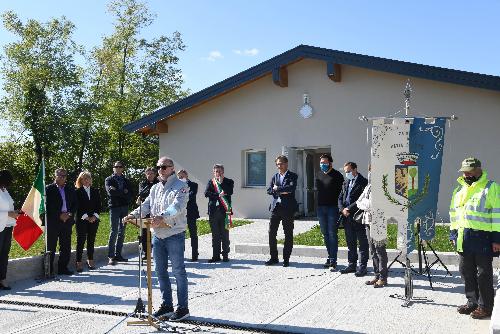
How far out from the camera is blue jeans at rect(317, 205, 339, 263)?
862 cm

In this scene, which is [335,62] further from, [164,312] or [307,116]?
[164,312]

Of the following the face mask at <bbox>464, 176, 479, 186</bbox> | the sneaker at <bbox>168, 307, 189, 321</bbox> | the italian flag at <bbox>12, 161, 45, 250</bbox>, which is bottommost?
the sneaker at <bbox>168, 307, 189, 321</bbox>

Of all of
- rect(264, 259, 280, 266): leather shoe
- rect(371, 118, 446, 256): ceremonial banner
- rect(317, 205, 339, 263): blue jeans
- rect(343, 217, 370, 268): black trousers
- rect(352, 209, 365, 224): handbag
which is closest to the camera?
rect(371, 118, 446, 256): ceremonial banner

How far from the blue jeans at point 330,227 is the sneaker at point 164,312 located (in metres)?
3.56

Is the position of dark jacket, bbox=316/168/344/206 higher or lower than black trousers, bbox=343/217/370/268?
higher

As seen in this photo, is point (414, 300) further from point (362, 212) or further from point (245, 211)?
point (245, 211)

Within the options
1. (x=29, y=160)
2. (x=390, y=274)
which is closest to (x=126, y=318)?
(x=390, y=274)

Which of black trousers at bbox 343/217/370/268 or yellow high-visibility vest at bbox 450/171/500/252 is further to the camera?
black trousers at bbox 343/217/370/268

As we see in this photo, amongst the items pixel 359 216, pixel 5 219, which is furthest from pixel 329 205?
pixel 5 219

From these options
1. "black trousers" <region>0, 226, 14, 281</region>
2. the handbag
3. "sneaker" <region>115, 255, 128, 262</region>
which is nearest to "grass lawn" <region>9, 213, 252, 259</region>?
"sneaker" <region>115, 255, 128, 262</region>

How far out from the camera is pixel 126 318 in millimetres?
5828

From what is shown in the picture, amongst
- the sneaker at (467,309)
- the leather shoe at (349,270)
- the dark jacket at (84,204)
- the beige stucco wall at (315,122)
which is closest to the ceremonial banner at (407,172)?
the sneaker at (467,309)

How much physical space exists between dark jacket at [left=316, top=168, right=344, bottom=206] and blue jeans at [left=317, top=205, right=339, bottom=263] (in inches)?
3.7

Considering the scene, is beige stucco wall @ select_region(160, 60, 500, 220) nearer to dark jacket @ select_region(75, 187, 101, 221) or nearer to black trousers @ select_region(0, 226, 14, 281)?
dark jacket @ select_region(75, 187, 101, 221)
